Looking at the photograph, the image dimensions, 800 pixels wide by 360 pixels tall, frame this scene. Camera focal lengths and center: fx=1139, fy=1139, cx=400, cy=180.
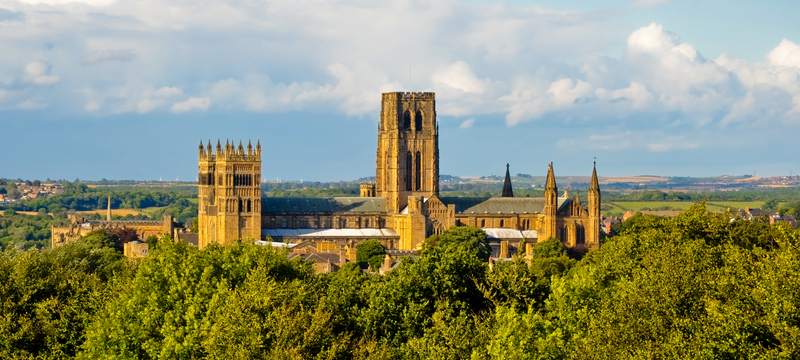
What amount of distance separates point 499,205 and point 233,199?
30524 mm

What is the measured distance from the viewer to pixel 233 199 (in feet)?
381

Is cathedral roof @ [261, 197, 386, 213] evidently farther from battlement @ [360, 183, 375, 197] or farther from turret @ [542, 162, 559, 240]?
turret @ [542, 162, 559, 240]

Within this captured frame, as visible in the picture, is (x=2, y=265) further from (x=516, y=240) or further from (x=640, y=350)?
(x=516, y=240)

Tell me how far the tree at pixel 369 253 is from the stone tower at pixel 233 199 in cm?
1255

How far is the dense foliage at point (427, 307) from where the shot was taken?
39.6 m

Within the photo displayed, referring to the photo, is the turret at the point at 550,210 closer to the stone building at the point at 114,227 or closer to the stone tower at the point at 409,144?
the stone tower at the point at 409,144

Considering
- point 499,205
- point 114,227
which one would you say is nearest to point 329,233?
point 499,205

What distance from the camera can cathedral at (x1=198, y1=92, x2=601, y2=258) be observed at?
383 feet

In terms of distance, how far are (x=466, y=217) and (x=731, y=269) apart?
79.3 meters

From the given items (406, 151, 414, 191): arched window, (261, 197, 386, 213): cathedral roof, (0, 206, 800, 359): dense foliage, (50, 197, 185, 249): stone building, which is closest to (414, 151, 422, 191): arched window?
(406, 151, 414, 191): arched window

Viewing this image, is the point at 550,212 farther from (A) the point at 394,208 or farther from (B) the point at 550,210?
(A) the point at 394,208

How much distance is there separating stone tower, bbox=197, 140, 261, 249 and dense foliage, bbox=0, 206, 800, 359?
176 feet

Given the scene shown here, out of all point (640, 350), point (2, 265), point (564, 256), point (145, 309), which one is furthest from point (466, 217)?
point (640, 350)

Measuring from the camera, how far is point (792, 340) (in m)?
36.7
